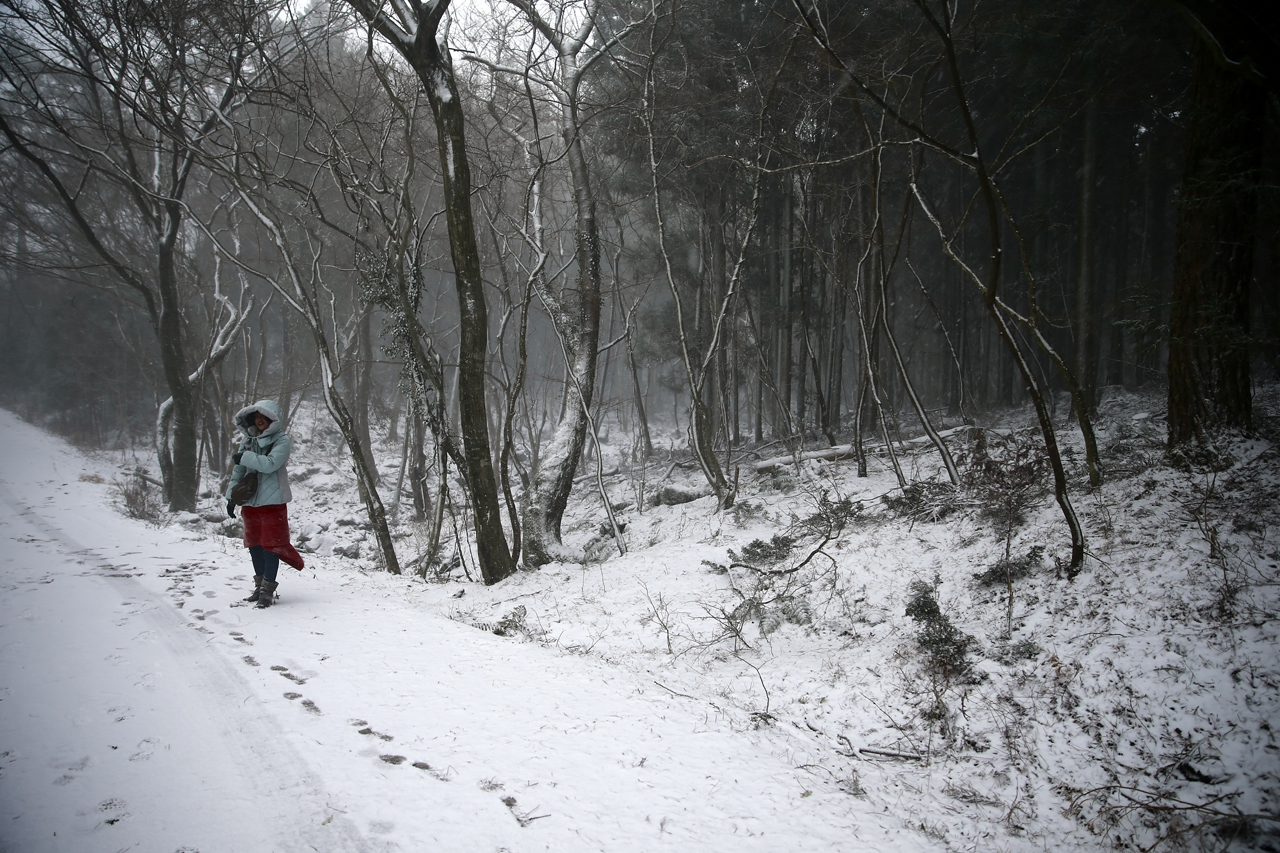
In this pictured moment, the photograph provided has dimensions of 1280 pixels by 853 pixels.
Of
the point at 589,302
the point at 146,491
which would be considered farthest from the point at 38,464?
the point at 589,302

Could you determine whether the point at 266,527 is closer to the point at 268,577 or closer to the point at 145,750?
the point at 268,577

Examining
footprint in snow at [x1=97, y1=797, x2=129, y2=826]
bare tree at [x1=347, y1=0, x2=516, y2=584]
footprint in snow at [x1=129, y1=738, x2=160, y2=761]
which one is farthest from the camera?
bare tree at [x1=347, y1=0, x2=516, y2=584]

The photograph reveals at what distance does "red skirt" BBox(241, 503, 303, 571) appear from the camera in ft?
15.3

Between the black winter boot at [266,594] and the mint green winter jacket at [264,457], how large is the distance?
674 mm

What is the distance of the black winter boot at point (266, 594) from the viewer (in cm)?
454

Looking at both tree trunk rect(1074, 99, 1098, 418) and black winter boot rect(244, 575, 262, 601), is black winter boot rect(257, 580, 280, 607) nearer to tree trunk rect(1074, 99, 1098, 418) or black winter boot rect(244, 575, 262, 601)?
black winter boot rect(244, 575, 262, 601)

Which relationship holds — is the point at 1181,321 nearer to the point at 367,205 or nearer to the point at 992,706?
the point at 992,706

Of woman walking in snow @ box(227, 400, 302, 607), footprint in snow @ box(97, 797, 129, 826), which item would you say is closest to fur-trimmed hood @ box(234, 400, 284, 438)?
woman walking in snow @ box(227, 400, 302, 607)

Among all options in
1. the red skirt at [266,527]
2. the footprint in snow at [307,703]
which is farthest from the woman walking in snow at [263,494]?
the footprint in snow at [307,703]

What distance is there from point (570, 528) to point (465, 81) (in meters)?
8.35

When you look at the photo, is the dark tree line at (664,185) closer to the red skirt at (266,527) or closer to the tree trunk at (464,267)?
the tree trunk at (464,267)

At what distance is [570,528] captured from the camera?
10.8 meters

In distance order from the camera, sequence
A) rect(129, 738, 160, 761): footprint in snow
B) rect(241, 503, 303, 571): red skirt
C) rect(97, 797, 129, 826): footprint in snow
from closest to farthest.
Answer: rect(97, 797, 129, 826): footprint in snow → rect(129, 738, 160, 761): footprint in snow → rect(241, 503, 303, 571): red skirt

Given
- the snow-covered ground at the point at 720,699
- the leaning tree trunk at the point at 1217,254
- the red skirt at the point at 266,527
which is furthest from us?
the red skirt at the point at 266,527
